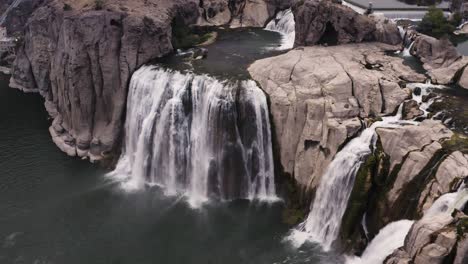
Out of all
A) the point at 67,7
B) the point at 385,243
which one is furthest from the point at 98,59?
the point at 385,243

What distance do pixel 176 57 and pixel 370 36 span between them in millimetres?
20845

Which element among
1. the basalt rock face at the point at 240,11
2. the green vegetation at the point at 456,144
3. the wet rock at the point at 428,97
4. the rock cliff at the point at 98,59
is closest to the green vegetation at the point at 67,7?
the rock cliff at the point at 98,59

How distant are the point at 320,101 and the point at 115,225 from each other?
62.0 feet

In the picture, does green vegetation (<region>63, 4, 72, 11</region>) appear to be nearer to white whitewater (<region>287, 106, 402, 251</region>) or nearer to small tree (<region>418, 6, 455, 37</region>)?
white whitewater (<region>287, 106, 402, 251</region>)

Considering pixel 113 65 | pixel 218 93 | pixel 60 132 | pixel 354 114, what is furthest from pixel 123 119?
pixel 354 114

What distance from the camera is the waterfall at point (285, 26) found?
184 feet

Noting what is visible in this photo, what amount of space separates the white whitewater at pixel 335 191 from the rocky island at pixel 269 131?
0.11 m

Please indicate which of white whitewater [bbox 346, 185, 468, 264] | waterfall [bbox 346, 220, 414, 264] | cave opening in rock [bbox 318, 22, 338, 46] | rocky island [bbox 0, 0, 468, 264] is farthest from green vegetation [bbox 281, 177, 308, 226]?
cave opening in rock [bbox 318, 22, 338, 46]

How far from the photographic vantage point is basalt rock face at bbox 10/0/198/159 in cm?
4441

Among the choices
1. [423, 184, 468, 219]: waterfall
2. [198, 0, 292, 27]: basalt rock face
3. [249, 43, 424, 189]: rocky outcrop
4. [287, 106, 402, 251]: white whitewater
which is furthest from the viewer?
[198, 0, 292, 27]: basalt rock face

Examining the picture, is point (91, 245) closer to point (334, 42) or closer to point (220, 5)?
point (334, 42)

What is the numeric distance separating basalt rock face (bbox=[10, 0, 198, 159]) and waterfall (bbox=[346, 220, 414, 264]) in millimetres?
26687

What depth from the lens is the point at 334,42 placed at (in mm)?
48156

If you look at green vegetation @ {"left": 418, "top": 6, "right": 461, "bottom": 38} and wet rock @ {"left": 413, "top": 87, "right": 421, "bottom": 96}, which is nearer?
wet rock @ {"left": 413, "top": 87, "right": 421, "bottom": 96}
